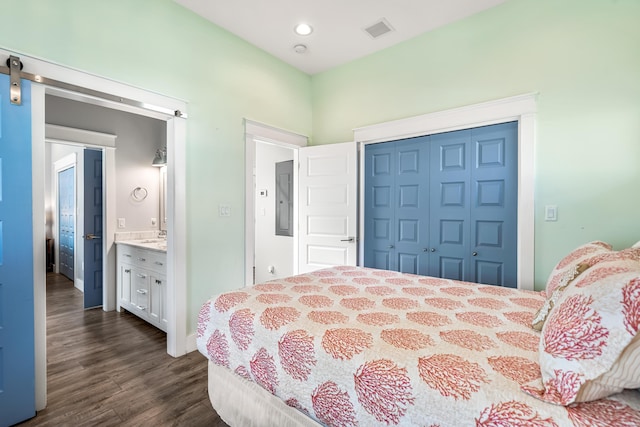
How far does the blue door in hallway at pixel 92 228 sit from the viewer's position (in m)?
3.72

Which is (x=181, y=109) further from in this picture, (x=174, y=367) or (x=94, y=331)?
(x=94, y=331)

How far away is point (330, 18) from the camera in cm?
Answer: 272

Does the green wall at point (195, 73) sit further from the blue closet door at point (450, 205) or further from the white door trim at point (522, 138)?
the white door trim at point (522, 138)

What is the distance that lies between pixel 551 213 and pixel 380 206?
1513 millimetres

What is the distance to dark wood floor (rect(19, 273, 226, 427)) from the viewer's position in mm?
1789

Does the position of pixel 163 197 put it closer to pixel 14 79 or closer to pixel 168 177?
pixel 168 177

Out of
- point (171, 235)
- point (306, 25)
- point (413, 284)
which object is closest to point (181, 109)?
point (171, 235)

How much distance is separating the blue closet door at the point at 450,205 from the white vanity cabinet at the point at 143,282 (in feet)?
8.78

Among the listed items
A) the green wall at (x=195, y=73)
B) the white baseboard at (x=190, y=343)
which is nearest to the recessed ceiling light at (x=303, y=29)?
the green wall at (x=195, y=73)

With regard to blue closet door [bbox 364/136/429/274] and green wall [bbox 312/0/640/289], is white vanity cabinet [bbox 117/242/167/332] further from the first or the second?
green wall [bbox 312/0/640/289]

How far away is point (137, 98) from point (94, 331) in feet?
7.98

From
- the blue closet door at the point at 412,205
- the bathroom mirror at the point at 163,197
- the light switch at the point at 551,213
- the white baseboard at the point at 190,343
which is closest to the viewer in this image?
the light switch at the point at 551,213

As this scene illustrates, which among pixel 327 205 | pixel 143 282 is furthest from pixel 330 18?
pixel 143 282

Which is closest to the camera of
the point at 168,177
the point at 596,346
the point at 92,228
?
the point at 596,346
